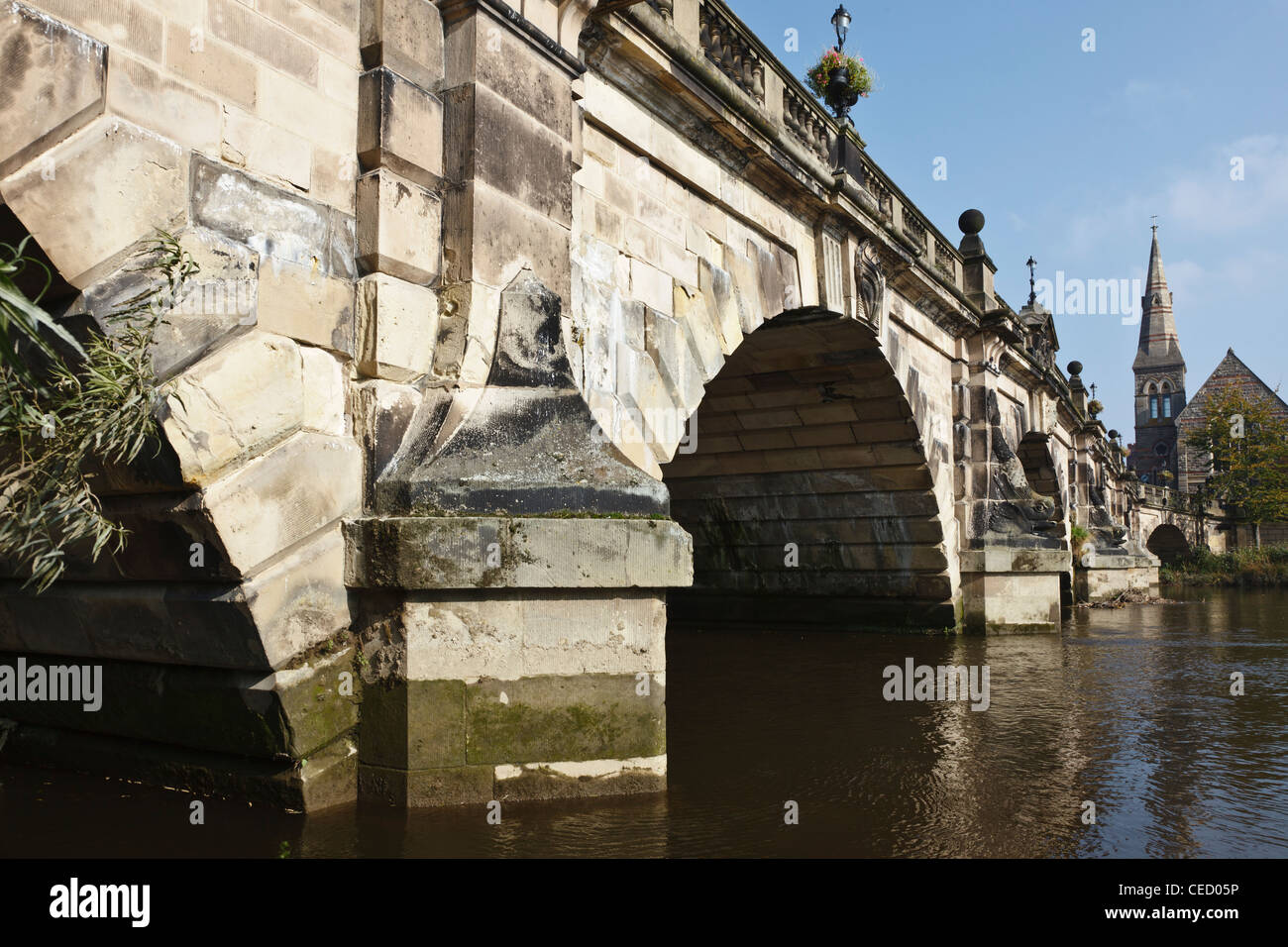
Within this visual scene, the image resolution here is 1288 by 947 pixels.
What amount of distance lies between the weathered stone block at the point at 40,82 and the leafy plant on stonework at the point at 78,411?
1.16 feet

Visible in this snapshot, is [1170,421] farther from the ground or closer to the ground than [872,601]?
farther from the ground

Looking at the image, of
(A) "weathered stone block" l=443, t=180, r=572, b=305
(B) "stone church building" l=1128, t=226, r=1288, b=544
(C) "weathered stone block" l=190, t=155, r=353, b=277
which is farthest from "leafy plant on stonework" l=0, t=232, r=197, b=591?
(B) "stone church building" l=1128, t=226, r=1288, b=544

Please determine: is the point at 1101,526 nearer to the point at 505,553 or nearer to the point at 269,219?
the point at 505,553

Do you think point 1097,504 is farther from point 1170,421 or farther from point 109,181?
point 1170,421

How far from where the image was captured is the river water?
364 cm

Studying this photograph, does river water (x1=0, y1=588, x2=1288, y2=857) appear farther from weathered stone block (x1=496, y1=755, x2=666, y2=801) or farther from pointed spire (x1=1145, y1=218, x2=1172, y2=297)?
pointed spire (x1=1145, y1=218, x2=1172, y2=297)

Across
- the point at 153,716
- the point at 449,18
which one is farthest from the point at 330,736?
the point at 449,18

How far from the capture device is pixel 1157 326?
73812 mm

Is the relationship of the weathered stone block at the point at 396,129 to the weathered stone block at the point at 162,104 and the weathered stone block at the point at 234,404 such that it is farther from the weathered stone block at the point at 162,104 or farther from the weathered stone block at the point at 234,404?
the weathered stone block at the point at 234,404

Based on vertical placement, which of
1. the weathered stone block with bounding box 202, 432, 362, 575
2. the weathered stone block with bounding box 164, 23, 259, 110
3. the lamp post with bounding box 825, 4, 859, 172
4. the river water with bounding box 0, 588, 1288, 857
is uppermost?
the lamp post with bounding box 825, 4, 859, 172

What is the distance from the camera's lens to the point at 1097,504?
26.4 metres

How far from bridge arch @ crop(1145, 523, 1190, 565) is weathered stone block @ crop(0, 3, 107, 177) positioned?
4440 cm

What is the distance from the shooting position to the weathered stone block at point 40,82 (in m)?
3.11
